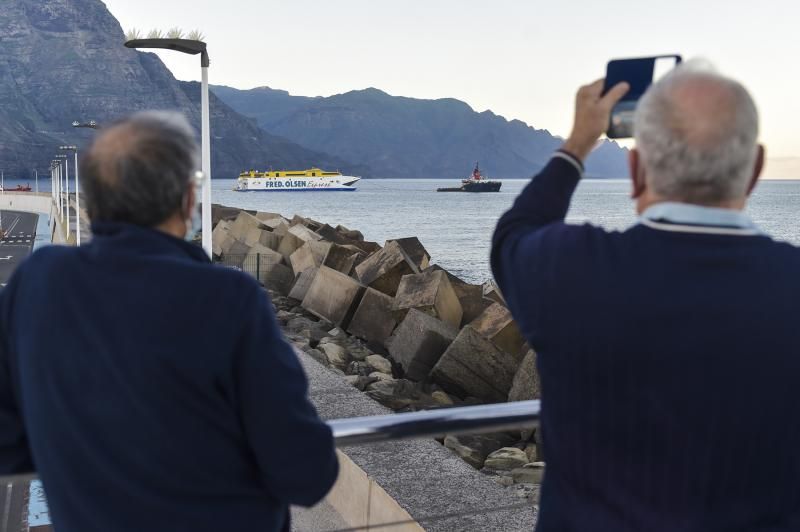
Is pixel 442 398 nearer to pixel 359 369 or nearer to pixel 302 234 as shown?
pixel 359 369

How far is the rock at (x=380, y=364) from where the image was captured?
9.93m

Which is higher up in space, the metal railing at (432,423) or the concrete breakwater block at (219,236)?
the metal railing at (432,423)

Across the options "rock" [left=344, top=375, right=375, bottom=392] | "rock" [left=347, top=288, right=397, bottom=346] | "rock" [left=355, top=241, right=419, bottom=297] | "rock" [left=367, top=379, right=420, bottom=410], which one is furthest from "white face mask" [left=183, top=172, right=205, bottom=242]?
"rock" [left=355, top=241, right=419, bottom=297]

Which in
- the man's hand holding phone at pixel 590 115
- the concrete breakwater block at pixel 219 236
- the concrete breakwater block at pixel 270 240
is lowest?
the concrete breakwater block at pixel 219 236

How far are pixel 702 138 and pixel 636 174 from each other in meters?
0.16

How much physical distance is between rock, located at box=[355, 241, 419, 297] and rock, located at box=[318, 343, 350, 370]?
3356 millimetres

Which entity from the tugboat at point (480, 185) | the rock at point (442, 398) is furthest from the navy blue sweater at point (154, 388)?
A: the tugboat at point (480, 185)

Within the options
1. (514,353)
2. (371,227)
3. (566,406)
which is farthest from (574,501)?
(371,227)

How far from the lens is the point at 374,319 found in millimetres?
11977

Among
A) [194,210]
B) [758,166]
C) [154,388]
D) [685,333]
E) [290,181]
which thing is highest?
[758,166]

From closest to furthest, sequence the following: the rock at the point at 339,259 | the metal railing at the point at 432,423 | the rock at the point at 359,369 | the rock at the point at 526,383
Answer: the metal railing at the point at 432,423 < the rock at the point at 526,383 < the rock at the point at 359,369 < the rock at the point at 339,259

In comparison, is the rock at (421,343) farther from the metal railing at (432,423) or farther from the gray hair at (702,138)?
the gray hair at (702,138)

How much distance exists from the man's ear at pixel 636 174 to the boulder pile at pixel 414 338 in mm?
3634

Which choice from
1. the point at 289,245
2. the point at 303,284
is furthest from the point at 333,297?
the point at 289,245
